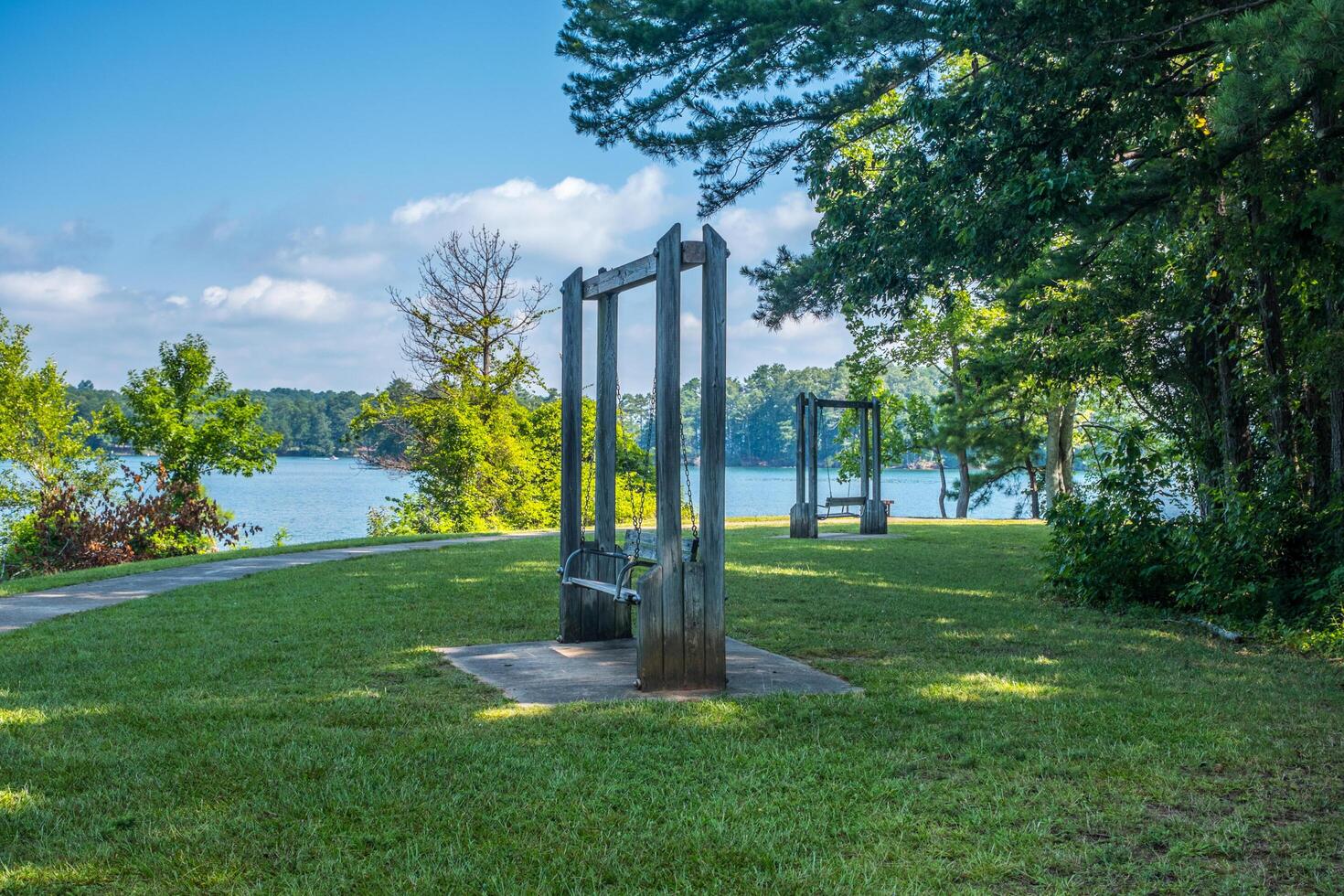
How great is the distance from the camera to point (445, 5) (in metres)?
18.8

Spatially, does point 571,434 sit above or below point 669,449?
above

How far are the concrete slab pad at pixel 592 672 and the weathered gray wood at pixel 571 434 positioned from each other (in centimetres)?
24

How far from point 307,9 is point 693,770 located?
19.0 metres

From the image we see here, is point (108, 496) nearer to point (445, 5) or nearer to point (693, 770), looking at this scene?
point (445, 5)

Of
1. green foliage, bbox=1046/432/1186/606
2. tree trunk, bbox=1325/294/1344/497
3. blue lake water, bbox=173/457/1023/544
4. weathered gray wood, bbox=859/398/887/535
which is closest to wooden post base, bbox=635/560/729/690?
green foliage, bbox=1046/432/1186/606

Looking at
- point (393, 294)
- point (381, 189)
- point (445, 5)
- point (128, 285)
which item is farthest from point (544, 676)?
point (128, 285)

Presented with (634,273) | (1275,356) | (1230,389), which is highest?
(634,273)

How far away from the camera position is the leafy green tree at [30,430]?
2014 centimetres

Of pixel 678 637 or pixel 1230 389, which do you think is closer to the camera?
pixel 678 637

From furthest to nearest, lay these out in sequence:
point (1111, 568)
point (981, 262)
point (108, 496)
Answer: point (108, 496), point (1111, 568), point (981, 262)

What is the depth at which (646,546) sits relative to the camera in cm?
586

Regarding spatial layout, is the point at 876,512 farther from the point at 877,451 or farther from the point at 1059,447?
the point at 1059,447

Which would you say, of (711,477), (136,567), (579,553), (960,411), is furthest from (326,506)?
(711,477)

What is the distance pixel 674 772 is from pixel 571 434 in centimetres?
324
